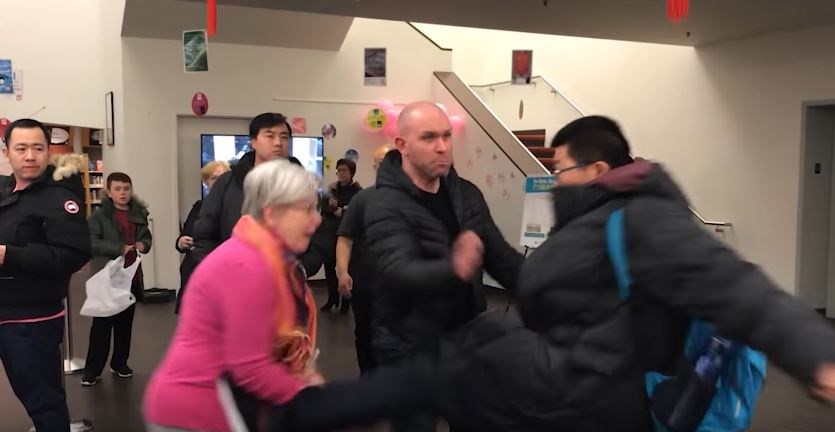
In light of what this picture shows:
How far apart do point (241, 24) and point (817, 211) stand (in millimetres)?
6572

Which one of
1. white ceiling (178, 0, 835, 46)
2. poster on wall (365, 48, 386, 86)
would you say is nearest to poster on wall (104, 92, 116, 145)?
white ceiling (178, 0, 835, 46)

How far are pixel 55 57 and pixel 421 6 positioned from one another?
692 cm

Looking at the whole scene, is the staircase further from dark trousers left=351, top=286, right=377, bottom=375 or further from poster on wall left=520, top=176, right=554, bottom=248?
dark trousers left=351, top=286, right=377, bottom=375

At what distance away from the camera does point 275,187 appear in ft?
5.47

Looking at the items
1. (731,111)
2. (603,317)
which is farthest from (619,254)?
(731,111)

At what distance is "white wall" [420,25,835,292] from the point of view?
7.14 m

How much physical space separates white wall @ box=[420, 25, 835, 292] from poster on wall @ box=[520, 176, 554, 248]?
4.99 ft

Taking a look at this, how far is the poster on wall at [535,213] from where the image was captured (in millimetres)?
6500

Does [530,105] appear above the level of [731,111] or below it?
above

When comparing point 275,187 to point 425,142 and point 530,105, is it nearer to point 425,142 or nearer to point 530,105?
point 425,142

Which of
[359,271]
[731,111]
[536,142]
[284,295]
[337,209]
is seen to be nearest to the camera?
[284,295]

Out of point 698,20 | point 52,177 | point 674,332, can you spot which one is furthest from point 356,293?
point 698,20

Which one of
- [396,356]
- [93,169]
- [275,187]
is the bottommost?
[396,356]

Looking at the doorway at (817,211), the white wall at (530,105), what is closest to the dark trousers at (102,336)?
the white wall at (530,105)
